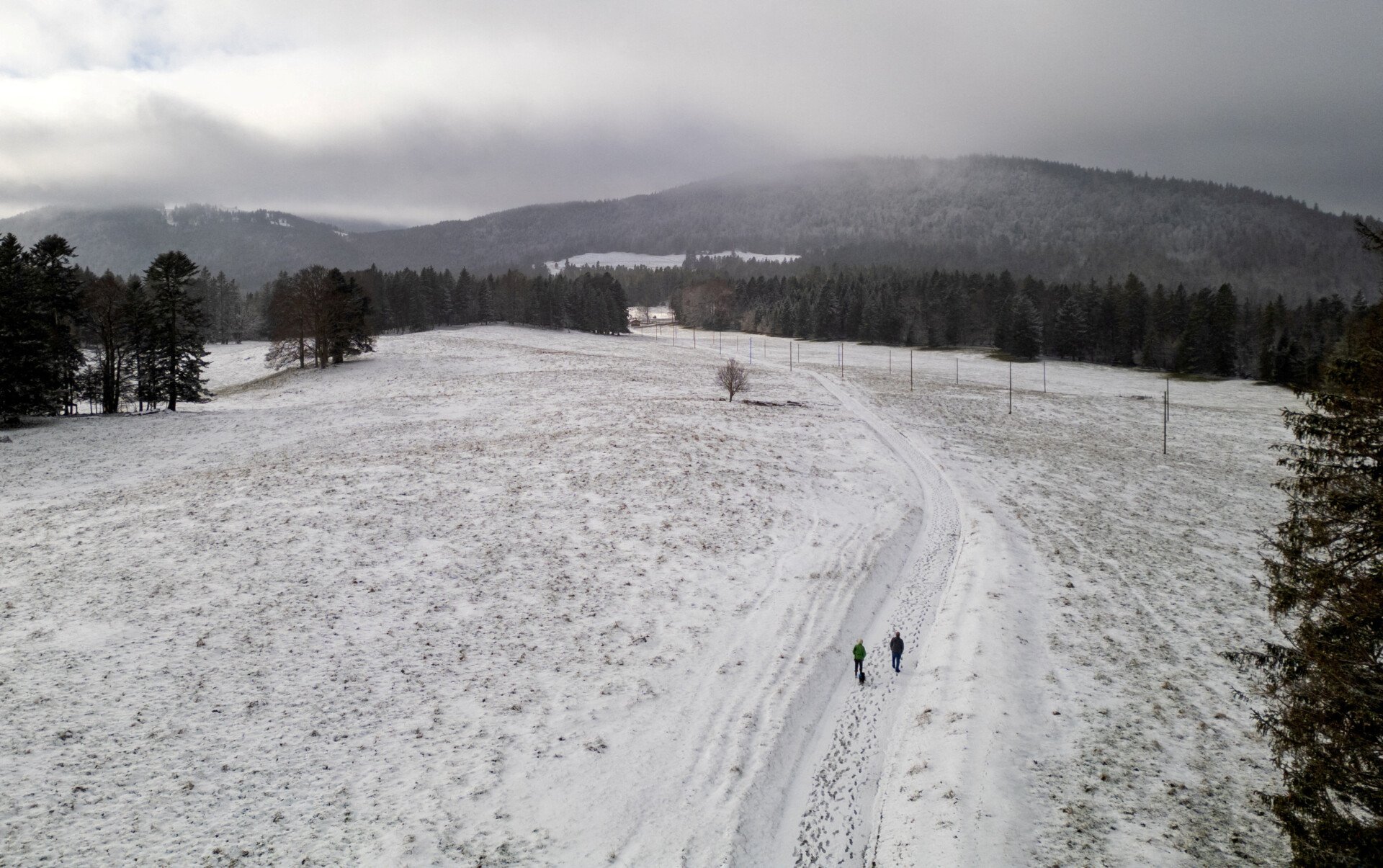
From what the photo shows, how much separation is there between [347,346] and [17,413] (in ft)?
106

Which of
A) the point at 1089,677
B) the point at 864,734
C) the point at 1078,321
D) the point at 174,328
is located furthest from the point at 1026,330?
the point at 174,328

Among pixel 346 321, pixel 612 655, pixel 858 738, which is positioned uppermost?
pixel 346 321

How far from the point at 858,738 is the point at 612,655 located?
6.82 metres

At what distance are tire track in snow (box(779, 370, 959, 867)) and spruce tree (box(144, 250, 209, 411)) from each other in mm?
52043

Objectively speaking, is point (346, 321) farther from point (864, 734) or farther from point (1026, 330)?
point (1026, 330)

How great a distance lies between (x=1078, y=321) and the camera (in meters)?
108

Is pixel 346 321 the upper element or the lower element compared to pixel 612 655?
upper

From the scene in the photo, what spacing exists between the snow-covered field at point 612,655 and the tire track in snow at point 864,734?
83 mm

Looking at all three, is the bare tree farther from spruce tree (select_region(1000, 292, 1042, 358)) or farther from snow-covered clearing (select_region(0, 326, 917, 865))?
spruce tree (select_region(1000, 292, 1042, 358))

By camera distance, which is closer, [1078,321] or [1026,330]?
[1026,330]

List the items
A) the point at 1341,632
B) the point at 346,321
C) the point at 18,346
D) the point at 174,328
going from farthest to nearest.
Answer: the point at 346,321
the point at 174,328
the point at 18,346
the point at 1341,632

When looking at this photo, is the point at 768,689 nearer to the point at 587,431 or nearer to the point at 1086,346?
the point at 587,431

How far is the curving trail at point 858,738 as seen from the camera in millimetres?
13062

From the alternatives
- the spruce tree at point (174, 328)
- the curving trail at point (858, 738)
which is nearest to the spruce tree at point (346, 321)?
the spruce tree at point (174, 328)
